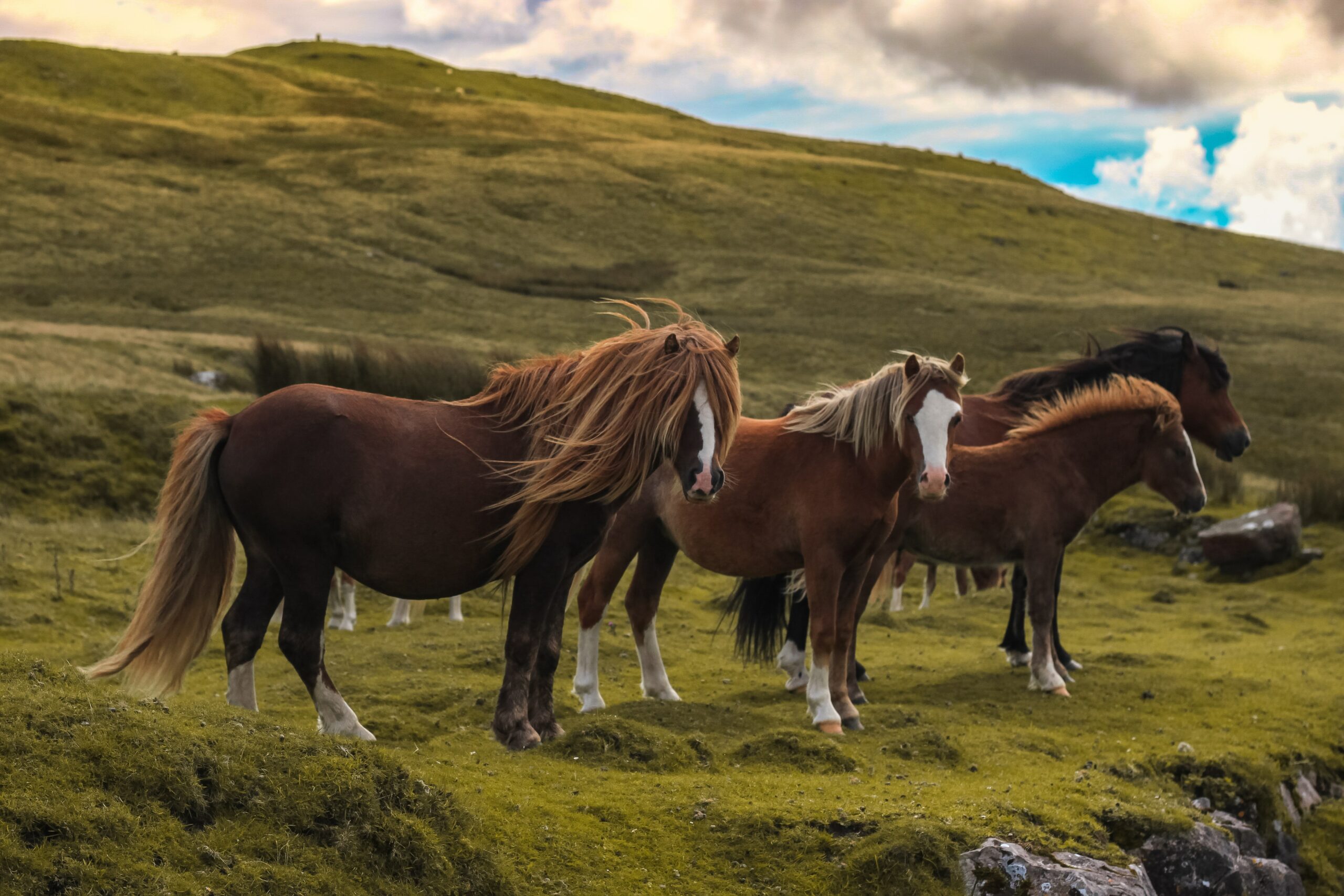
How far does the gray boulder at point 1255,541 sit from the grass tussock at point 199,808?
17.5 metres

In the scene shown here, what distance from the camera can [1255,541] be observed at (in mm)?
19484

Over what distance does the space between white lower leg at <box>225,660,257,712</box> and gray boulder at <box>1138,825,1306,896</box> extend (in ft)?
18.4

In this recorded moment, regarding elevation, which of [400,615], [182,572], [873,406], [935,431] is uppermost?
[873,406]

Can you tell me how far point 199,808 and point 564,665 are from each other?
21.0 ft

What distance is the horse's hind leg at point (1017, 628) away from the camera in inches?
487

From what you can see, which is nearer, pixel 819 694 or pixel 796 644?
pixel 819 694

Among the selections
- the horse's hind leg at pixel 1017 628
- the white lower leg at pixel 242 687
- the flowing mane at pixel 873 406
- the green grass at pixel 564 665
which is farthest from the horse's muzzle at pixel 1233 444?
the white lower leg at pixel 242 687

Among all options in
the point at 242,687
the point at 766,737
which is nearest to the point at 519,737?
the point at 242,687

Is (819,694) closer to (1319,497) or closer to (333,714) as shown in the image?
(333,714)

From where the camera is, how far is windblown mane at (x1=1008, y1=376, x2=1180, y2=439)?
12039 millimetres

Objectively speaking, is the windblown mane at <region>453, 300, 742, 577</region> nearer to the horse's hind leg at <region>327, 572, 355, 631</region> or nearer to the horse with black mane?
the horse's hind leg at <region>327, 572, 355, 631</region>

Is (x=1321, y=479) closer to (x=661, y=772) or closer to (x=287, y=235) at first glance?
(x=661, y=772)

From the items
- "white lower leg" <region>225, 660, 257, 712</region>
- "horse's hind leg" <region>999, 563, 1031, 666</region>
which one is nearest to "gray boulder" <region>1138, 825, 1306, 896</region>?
"horse's hind leg" <region>999, 563, 1031, 666</region>

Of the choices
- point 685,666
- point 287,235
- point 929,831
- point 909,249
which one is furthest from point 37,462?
point 909,249
